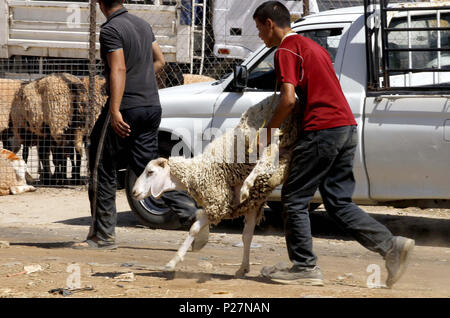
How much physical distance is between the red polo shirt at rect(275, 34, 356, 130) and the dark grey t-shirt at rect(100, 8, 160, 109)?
6.20 feet

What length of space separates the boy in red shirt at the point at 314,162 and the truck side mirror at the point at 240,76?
2520 mm

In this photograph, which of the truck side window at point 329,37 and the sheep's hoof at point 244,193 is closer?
the sheep's hoof at point 244,193

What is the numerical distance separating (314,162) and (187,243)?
3.67ft

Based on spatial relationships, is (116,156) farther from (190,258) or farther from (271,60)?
(271,60)

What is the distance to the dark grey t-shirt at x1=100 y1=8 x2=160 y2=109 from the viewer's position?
265 inches

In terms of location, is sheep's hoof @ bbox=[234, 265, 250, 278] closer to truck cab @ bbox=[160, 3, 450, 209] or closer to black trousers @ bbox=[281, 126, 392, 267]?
black trousers @ bbox=[281, 126, 392, 267]

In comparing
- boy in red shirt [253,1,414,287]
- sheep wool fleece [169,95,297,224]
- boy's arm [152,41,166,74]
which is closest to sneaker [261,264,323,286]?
boy in red shirt [253,1,414,287]

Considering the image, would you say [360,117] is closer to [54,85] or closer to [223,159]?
[223,159]

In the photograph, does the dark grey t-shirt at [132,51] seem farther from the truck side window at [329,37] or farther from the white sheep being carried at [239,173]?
the truck side window at [329,37]

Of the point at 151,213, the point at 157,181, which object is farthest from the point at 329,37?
the point at 157,181

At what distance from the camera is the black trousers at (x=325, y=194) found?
5355 mm

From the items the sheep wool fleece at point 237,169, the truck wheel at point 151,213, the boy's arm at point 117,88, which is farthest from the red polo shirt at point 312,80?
the truck wheel at point 151,213

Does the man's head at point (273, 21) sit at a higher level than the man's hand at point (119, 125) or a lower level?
higher
